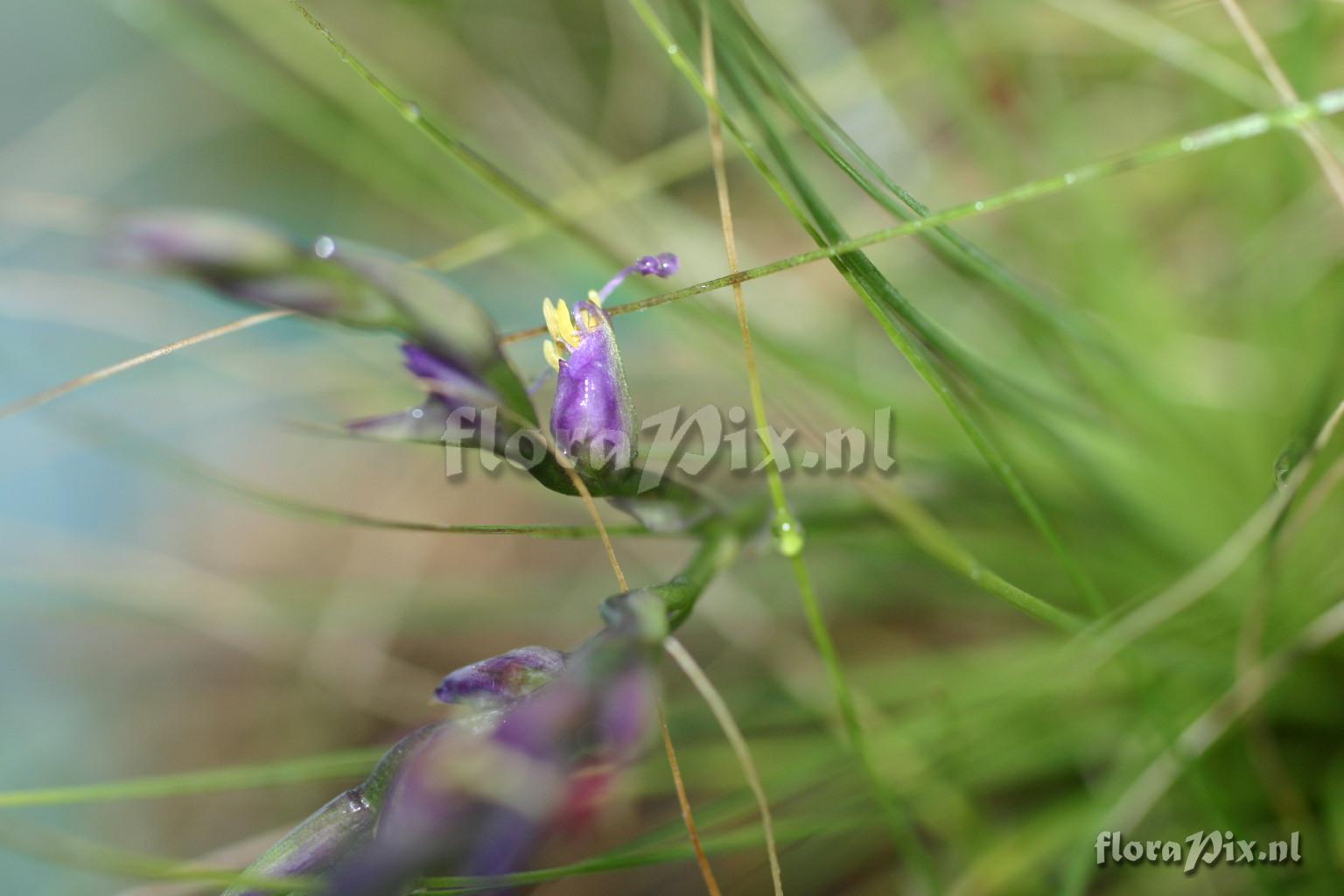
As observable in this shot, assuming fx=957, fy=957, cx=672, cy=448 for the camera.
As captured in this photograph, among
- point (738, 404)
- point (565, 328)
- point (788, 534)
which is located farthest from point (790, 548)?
point (738, 404)

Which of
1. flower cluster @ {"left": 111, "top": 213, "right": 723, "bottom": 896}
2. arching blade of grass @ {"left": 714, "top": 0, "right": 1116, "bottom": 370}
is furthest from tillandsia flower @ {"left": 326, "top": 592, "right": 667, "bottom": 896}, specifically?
arching blade of grass @ {"left": 714, "top": 0, "right": 1116, "bottom": 370}

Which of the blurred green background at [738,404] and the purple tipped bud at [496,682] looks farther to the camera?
the blurred green background at [738,404]

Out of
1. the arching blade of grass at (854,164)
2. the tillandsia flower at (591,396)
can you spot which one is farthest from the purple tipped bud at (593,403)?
the arching blade of grass at (854,164)

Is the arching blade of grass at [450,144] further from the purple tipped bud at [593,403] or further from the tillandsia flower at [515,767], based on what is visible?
the tillandsia flower at [515,767]

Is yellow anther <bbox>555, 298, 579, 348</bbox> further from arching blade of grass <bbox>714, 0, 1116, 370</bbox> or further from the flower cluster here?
arching blade of grass <bbox>714, 0, 1116, 370</bbox>

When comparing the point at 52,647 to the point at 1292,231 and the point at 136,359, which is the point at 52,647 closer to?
the point at 136,359

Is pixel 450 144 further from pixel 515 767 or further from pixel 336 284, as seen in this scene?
pixel 515 767

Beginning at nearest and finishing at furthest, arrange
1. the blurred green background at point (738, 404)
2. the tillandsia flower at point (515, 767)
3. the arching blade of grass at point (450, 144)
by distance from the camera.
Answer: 1. the tillandsia flower at point (515, 767)
2. the arching blade of grass at point (450, 144)
3. the blurred green background at point (738, 404)
